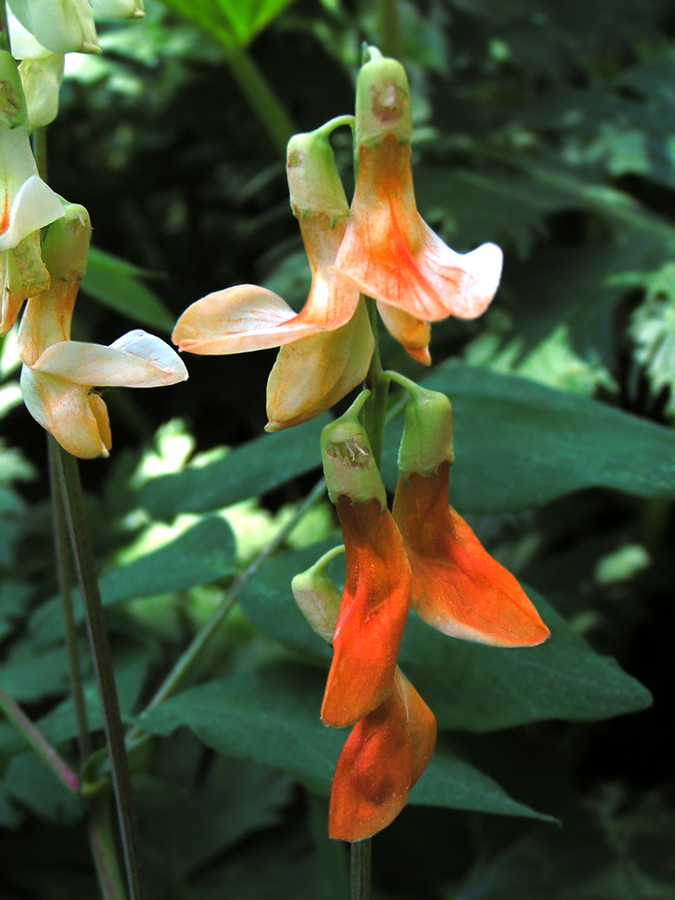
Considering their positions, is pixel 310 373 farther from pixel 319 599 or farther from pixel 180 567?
pixel 180 567

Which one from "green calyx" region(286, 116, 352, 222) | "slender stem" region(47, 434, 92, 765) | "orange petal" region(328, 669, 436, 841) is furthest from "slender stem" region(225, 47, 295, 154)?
"orange petal" region(328, 669, 436, 841)

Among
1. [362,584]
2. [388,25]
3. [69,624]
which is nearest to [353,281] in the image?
[362,584]

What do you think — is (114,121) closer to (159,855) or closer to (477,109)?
(477,109)

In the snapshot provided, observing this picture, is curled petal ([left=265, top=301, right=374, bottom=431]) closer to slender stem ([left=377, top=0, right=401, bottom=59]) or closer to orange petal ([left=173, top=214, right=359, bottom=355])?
orange petal ([left=173, top=214, right=359, bottom=355])

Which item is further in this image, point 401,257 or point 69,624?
point 69,624

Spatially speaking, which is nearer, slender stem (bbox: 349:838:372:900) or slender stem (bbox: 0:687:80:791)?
slender stem (bbox: 349:838:372:900)

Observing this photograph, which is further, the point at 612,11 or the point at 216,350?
the point at 612,11

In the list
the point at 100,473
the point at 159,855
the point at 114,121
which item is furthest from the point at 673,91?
the point at 159,855
